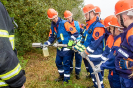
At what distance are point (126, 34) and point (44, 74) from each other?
3.39 m

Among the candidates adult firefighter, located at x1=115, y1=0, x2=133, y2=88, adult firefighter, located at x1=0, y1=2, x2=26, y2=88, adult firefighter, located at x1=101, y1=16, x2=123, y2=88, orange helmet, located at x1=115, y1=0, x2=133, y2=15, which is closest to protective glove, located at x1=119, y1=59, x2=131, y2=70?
adult firefighter, located at x1=115, y1=0, x2=133, y2=88

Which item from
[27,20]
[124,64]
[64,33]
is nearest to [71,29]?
[64,33]

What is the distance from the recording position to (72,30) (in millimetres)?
2916

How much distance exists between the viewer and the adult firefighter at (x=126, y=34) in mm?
1323

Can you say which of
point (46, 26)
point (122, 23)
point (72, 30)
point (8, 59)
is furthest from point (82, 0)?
point (8, 59)

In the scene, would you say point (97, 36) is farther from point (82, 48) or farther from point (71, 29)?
point (71, 29)

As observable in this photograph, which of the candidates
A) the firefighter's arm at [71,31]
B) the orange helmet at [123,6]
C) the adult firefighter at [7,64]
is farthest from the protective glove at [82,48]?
the adult firefighter at [7,64]

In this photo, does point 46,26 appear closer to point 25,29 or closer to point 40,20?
point 40,20

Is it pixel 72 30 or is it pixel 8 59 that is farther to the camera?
pixel 72 30

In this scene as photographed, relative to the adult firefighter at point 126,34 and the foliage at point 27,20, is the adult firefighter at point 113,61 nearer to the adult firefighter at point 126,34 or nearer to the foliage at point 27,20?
the adult firefighter at point 126,34

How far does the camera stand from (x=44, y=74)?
154 inches

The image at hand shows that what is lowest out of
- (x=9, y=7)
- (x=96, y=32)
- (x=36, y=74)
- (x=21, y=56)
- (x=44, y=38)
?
(x=36, y=74)

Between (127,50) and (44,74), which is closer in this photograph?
(127,50)

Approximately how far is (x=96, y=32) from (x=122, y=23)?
87cm
